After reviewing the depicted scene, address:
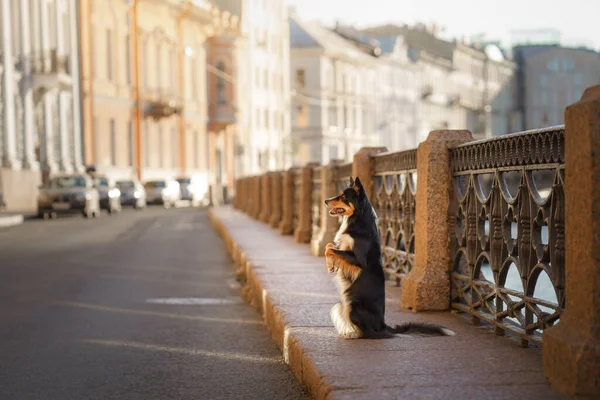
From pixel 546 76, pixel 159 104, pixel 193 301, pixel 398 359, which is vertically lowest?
pixel 193 301

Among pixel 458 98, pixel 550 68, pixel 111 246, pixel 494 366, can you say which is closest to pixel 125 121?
pixel 111 246

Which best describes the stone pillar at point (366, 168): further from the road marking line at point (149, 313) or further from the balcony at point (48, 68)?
the balcony at point (48, 68)

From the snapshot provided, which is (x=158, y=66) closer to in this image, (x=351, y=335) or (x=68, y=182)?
(x=68, y=182)

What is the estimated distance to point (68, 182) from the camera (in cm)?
3575

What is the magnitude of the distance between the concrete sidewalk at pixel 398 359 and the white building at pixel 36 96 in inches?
1334

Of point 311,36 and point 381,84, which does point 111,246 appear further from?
point 381,84

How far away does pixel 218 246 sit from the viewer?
66.7 ft

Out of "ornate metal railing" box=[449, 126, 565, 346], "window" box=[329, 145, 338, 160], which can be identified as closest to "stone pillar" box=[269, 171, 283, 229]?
"ornate metal railing" box=[449, 126, 565, 346]

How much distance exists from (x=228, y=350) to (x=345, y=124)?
312 feet

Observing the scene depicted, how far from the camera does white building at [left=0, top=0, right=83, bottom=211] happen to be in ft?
139

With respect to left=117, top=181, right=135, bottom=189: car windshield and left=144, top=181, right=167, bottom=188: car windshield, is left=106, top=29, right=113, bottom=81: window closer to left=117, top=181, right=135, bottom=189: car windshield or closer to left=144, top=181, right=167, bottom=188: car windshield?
left=144, top=181, right=167, bottom=188: car windshield

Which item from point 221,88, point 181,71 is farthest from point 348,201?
point 221,88

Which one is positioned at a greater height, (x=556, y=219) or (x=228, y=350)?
(x=556, y=219)

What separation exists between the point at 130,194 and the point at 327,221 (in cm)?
3381
